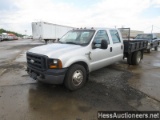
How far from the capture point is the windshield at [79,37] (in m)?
4.76

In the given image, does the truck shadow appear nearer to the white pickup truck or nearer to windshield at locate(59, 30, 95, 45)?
the white pickup truck

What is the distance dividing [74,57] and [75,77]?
1.97ft

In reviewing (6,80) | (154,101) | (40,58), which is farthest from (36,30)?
(154,101)

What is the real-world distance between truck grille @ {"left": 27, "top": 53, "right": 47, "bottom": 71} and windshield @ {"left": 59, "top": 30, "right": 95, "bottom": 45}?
136cm

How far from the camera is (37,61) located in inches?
160

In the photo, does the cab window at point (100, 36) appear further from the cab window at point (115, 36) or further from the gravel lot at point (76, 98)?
the gravel lot at point (76, 98)

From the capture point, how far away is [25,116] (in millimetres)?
3070

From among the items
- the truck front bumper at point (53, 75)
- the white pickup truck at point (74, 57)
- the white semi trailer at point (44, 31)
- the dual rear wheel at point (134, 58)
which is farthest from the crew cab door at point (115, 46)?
the white semi trailer at point (44, 31)

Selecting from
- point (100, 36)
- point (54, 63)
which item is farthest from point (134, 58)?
point (54, 63)

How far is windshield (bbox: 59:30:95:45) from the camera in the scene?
4757 mm

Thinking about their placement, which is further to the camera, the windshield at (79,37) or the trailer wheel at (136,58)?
the trailer wheel at (136,58)

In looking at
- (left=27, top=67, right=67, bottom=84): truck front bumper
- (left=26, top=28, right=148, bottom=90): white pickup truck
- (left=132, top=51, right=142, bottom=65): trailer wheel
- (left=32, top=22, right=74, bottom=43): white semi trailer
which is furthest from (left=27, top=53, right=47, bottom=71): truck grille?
(left=32, top=22, right=74, bottom=43): white semi trailer

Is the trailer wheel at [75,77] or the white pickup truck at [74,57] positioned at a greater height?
the white pickup truck at [74,57]

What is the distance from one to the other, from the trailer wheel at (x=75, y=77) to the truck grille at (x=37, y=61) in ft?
2.31
